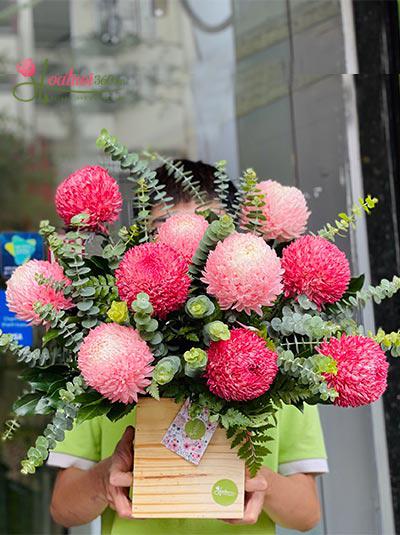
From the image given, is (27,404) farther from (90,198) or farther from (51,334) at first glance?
(90,198)

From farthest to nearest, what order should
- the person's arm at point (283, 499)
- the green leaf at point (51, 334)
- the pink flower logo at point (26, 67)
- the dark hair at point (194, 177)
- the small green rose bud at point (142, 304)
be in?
1. the pink flower logo at point (26, 67)
2. the dark hair at point (194, 177)
3. the person's arm at point (283, 499)
4. the green leaf at point (51, 334)
5. the small green rose bud at point (142, 304)

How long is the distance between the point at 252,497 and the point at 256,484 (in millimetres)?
35

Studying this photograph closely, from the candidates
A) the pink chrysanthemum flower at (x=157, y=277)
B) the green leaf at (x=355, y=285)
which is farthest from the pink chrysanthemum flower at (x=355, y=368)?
the pink chrysanthemum flower at (x=157, y=277)

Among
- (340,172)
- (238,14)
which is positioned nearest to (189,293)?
(340,172)

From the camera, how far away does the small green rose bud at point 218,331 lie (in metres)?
1.23

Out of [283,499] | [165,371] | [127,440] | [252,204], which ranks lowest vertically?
[283,499]

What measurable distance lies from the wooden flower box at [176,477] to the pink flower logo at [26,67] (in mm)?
1021

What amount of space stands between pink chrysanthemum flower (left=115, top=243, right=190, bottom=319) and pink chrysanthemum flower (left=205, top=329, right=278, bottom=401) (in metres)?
0.08

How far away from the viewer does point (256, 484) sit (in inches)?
55.2

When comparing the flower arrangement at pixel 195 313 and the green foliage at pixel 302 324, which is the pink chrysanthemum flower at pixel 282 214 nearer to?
the flower arrangement at pixel 195 313

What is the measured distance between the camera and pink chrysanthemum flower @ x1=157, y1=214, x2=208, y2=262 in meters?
1.31

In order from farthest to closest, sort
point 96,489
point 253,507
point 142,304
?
point 96,489, point 253,507, point 142,304

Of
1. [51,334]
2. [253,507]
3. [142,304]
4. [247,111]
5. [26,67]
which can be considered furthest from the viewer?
[247,111]

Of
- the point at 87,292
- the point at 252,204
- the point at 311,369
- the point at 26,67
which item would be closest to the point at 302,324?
the point at 311,369
